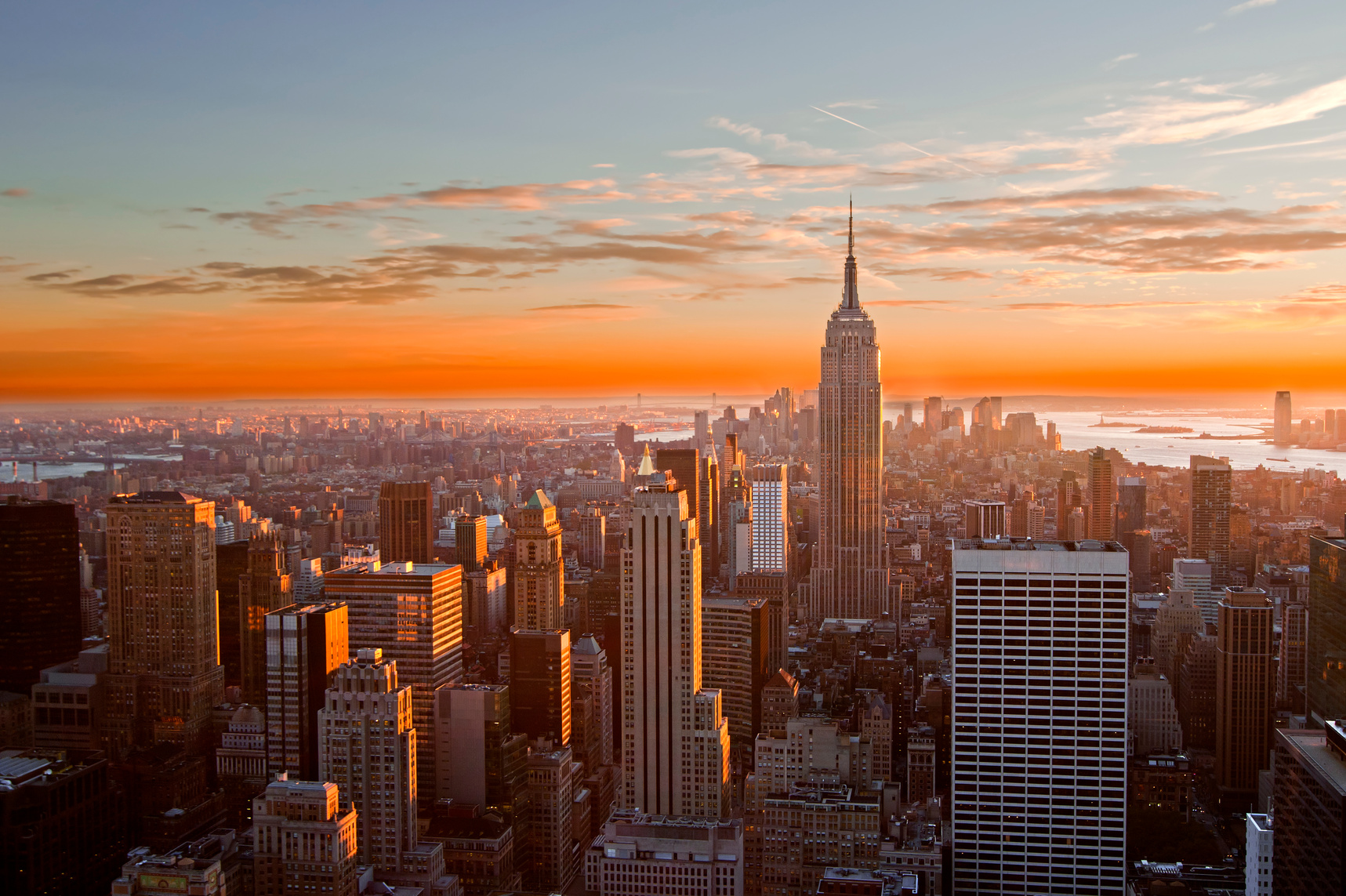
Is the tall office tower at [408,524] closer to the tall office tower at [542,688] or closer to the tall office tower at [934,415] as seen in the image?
the tall office tower at [542,688]

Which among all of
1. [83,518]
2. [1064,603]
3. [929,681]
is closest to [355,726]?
[83,518]

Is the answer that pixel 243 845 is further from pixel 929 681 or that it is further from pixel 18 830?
pixel 929 681

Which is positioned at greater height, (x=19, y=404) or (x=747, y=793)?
(x=19, y=404)

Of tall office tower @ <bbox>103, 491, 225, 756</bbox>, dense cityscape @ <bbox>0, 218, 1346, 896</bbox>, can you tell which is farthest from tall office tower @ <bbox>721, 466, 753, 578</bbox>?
tall office tower @ <bbox>103, 491, 225, 756</bbox>

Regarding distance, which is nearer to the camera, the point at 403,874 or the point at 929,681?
the point at 403,874

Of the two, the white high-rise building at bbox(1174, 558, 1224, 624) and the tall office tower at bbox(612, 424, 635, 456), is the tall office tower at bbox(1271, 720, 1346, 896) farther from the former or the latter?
the tall office tower at bbox(612, 424, 635, 456)

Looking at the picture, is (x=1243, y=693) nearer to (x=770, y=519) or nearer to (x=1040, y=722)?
(x=1040, y=722)
